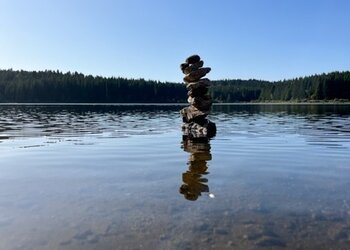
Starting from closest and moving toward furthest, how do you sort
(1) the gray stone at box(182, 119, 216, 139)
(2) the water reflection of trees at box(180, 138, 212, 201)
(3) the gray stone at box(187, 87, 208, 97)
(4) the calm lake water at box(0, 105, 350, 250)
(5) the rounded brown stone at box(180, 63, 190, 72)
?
(4) the calm lake water at box(0, 105, 350, 250) < (2) the water reflection of trees at box(180, 138, 212, 201) < (1) the gray stone at box(182, 119, 216, 139) < (3) the gray stone at box(187, 87, 208, 97) < (5) the rounded brown stone at box(180, 63, 190, 72)

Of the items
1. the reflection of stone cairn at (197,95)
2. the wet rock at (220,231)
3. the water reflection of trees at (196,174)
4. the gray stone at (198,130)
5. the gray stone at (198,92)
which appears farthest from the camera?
the gray stone at (198,92)

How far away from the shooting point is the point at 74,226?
35.1 feet

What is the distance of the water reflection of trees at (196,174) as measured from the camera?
14483 mm

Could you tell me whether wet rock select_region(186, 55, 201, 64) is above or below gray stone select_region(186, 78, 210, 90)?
above

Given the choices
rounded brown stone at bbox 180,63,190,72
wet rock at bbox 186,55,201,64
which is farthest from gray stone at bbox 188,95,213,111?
wet rock at bbox 186,55,201,64

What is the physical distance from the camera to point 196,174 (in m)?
18.2

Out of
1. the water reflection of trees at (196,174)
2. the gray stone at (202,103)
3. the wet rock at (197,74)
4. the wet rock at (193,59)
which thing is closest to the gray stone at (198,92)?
the gray stone at (202,103)

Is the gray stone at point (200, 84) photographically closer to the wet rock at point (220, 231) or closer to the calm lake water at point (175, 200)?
the calm lake water at point (175, 200)

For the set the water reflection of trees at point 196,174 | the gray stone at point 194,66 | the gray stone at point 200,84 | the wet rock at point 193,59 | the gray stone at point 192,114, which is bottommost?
the water reflection of trees at point 196,174

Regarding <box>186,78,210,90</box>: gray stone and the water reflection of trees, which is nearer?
the water reflection of trees

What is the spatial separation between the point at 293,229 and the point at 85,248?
542 centimetres

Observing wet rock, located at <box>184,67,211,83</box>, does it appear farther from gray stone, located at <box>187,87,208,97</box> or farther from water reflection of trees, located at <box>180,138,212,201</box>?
water reflection of trees, located at <box>180,138,212,201</box>

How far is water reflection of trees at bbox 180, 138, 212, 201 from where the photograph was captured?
14483 millimetres

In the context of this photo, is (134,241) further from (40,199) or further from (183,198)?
(40,199)
